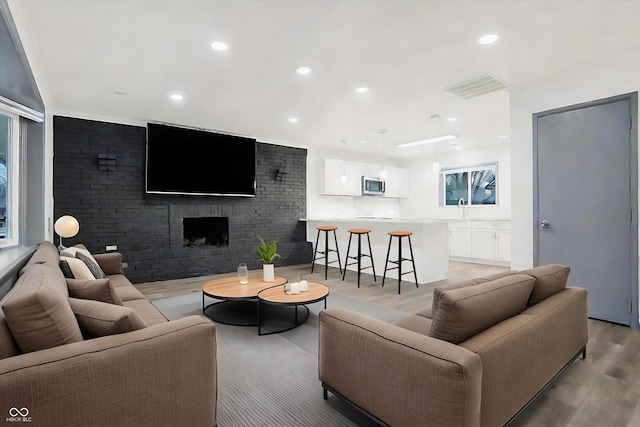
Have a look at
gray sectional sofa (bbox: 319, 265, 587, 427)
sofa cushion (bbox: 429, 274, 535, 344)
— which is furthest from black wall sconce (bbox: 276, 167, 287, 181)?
sofa cushion (bbox: 429, 274, 535, 344)

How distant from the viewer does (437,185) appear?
7969 millimetres

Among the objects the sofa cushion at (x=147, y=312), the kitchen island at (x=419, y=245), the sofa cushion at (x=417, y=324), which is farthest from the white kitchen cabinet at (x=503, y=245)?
the sofa cushion at (x=147, y=312)

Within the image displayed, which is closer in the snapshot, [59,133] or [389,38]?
[389,38]

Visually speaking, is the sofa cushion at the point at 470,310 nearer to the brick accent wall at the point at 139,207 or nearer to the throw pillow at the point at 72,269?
the throw pillow at the point at 72,269

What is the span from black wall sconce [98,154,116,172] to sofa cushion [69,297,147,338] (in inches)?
152

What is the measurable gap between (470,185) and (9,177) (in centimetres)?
764

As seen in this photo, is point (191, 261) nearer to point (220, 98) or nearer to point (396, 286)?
point (220, 98)

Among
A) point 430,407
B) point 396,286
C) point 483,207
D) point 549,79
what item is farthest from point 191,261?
point 483,207

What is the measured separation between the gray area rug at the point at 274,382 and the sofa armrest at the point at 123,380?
397 millimetres

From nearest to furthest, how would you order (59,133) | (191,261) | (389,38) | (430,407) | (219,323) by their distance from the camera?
(430,407), (389,38), (219,323), (59,133), (191,261)

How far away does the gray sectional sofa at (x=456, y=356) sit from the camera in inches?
48.4

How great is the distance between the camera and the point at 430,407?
4.12ft

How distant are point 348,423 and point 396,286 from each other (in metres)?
3.03

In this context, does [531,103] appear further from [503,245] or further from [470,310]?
[503,245]
